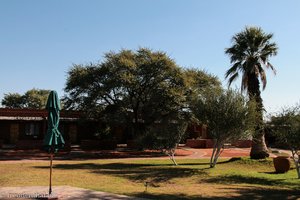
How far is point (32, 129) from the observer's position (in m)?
43.2

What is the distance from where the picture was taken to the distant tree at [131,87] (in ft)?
114

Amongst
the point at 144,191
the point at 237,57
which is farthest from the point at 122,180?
the point at 237,57

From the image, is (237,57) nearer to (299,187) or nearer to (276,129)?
(276,129)

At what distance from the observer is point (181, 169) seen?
21.9 meters

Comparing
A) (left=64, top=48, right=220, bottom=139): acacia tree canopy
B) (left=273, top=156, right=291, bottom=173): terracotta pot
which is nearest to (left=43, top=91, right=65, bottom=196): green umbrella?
(left=273, top=156, right=291, bottom=173): terracotta pot

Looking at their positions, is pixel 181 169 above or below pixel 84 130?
below

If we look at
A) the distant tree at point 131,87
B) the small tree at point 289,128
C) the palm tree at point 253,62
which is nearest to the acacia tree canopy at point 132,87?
the distant tree at point 131,87

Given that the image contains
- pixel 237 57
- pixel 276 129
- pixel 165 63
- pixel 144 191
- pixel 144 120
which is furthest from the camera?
pixel 144 120

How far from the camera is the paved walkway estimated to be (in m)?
11.7

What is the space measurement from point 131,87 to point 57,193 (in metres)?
22.9

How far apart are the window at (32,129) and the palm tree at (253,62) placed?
2399cm

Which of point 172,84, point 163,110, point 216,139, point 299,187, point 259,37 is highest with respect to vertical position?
point 259,37

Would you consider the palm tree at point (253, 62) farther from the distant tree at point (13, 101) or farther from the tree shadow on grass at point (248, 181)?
the distant tree at point (13, 101)

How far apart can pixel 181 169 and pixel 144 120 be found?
16.3 meters
